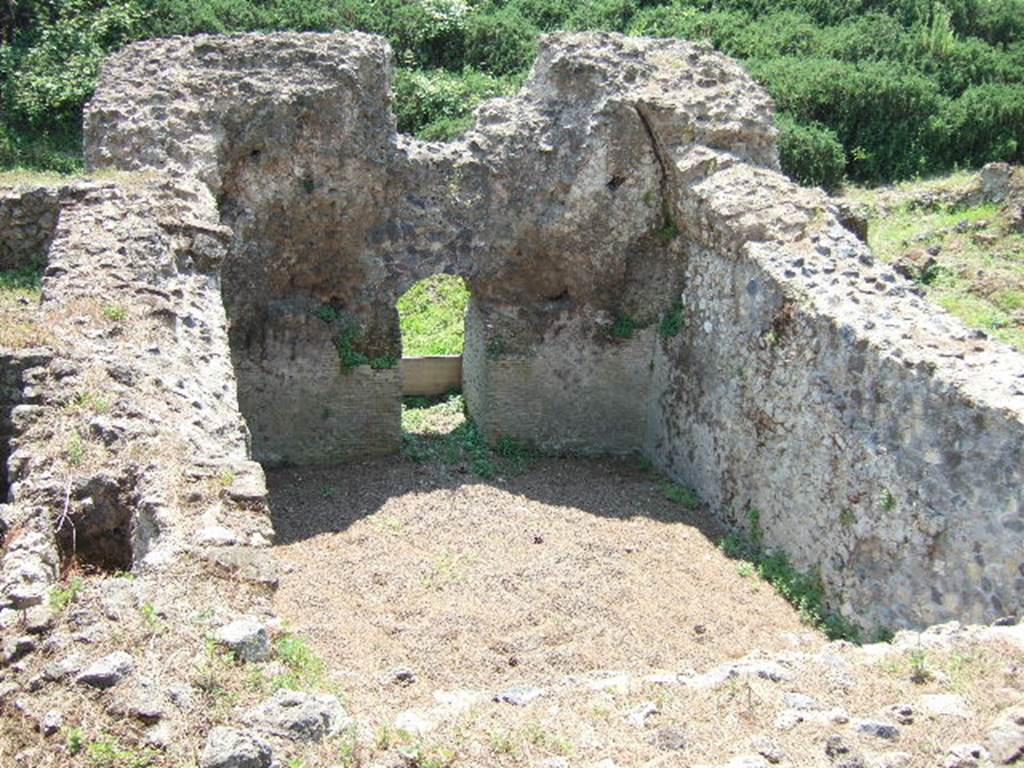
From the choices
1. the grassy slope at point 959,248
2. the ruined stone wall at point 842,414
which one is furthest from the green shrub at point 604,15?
the ruined stone wall at point 842,414

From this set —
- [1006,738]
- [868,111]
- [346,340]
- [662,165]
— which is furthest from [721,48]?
[1006,738]

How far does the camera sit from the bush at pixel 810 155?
67.3 feet

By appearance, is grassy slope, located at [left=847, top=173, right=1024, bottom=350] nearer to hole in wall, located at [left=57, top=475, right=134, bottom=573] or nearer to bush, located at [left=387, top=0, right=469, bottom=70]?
bush, located at [left=387, top=0, right=469, bottom=70]

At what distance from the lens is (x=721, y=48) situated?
2328cm

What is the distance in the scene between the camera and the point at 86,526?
7039mm

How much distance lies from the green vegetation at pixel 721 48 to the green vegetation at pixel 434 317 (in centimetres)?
289

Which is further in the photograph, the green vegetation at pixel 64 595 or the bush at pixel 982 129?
the bush at pixel 982 129

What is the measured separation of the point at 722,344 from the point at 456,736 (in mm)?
7061

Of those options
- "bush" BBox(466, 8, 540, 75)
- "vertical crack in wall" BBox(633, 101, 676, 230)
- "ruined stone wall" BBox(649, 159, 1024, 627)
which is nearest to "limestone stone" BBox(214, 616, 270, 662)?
"ruined stone wall" BBox(649, 159, 1024, 627)

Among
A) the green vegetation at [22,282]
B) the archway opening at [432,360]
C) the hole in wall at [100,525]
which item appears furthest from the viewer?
the archway opening at [432,360]

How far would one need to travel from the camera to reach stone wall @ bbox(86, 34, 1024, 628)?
1116 centimetres

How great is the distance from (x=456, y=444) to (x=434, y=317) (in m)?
3.62

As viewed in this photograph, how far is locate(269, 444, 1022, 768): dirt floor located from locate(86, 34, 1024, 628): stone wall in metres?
0.67

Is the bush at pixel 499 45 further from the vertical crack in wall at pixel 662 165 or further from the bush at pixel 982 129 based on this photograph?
the vertical crack in wall at pixel 662 165
